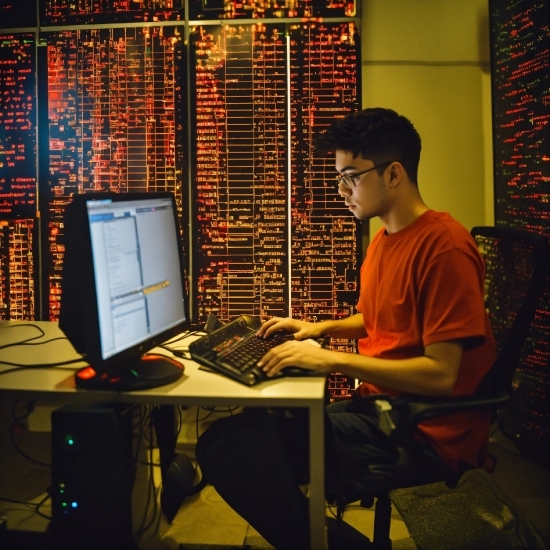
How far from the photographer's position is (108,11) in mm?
2531

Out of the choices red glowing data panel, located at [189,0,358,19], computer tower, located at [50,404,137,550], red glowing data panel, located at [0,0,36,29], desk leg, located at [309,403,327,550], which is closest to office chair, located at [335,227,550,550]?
desk leg, located at [309,403,327,550]

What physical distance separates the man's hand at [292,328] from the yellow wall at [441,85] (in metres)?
0.90

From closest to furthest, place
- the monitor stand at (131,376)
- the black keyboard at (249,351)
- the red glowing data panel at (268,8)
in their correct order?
the monitor stand at (131,376) → the black keyboard at (249,351) → the red glowing data panel at (268,8)

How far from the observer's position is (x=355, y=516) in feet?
7.34

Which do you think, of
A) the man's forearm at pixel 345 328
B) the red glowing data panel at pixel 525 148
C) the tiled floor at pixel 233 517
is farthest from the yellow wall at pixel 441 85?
the tiled floor at pixel 233 517

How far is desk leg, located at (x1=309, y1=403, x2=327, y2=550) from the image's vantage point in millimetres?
1336

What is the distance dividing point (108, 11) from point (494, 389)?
2.27 metres

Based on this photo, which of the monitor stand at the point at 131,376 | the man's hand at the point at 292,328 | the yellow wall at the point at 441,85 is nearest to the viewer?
the monitor stand at the point at 131,376

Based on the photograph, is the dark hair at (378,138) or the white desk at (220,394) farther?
the dark hair at (378,138)

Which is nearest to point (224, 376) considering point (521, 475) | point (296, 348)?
point (296, 348)

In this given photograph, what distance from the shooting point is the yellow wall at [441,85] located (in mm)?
2566

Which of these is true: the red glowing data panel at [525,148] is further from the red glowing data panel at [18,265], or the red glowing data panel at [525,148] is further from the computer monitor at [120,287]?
the red glowing data panel at [18,265]

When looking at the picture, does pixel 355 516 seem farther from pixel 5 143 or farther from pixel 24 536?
pixel 5 143

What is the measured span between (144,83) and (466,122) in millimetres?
1489
